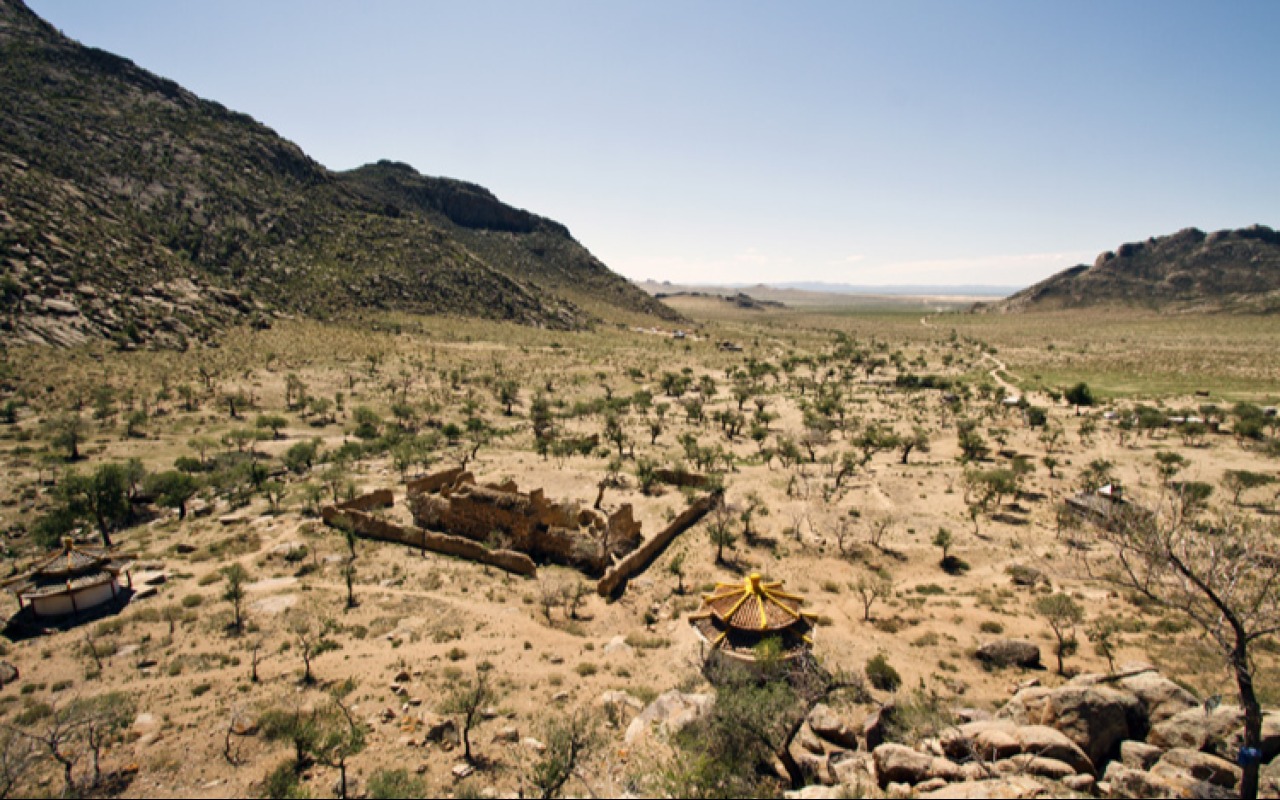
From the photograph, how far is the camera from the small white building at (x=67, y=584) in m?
18.0

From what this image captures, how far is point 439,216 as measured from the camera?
141125 millimetres

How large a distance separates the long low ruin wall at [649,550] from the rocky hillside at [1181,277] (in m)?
166

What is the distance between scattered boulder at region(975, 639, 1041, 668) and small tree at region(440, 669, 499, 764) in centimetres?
1367

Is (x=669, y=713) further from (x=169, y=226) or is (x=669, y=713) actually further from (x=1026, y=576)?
(x=169, y=226)

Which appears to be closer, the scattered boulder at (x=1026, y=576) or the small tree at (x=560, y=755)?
the small tree at (x=560, y=755)

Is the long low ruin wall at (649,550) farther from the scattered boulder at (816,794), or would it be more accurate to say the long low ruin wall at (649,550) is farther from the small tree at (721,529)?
the scattered boulder at (816,794)

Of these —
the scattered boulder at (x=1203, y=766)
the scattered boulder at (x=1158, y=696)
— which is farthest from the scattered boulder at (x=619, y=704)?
the scattered boulder at (x=1158, y=696)

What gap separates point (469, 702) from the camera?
Result: 1292 centimetres

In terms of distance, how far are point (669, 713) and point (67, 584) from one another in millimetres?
19170

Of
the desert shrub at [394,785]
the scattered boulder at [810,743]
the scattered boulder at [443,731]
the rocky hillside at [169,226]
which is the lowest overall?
the scattered boulder at [443,731]

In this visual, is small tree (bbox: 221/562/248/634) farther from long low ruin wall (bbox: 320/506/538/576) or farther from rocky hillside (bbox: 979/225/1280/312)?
rocky hillside (bbox: 979/225/1280/312)

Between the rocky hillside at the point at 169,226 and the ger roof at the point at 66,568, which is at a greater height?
the rocky hillside at the point at 169,226

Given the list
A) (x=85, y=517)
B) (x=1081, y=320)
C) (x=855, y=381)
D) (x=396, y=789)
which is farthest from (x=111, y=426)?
(x=1081, y=320)

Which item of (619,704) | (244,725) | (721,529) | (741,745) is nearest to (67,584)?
(244,725)
